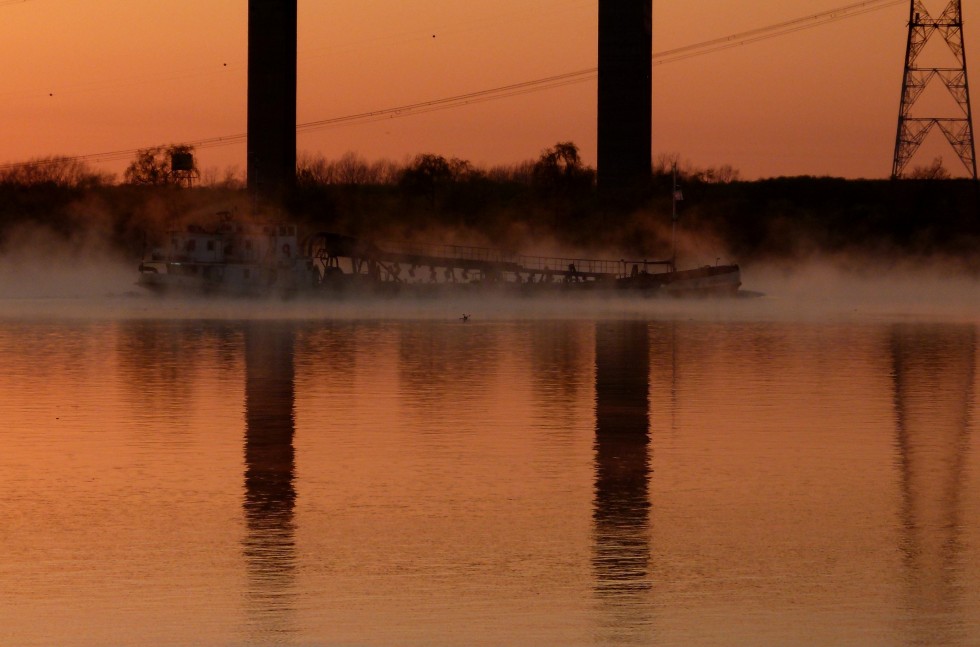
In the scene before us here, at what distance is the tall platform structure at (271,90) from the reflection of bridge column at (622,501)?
103 meters

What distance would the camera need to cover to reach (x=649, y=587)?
1745 centimetres

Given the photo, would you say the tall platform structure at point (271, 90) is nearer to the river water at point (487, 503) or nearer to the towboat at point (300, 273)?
the towboat at point (300, 273)

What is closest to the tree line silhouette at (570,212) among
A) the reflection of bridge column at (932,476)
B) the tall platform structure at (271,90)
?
the tall platform structure at (271,90)

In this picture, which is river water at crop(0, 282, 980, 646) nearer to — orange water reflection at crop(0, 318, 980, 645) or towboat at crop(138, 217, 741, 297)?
orange water reflection at crop(0, 318, 980, 645)

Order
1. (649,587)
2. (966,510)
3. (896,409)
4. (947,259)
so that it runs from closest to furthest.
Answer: (649,587) → (966,510) → (896,409) → (947,259)

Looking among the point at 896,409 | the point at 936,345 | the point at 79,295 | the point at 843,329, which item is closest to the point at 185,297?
the point at 79,295

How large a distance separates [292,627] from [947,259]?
5692 inches

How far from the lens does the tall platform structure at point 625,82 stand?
145125 mm

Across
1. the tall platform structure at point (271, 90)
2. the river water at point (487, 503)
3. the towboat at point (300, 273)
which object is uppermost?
the tall platform structure at point (271, 90)

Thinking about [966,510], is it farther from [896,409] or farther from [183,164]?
[183,164]

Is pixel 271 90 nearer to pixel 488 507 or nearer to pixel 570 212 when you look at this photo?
pixel 570 212

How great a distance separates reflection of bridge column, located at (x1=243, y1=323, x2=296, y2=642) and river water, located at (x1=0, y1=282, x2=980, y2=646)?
2.5 inches

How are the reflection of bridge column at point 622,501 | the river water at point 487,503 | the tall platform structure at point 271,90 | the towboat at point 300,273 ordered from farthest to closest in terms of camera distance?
the tall platform structure at point 271,90, the towboat at point 300,273, the reflection of bridge column at point 622,501, the river water at point 487,503

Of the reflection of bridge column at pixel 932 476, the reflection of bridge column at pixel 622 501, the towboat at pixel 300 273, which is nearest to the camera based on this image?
the reflection of bridge column at pixel 932 476
